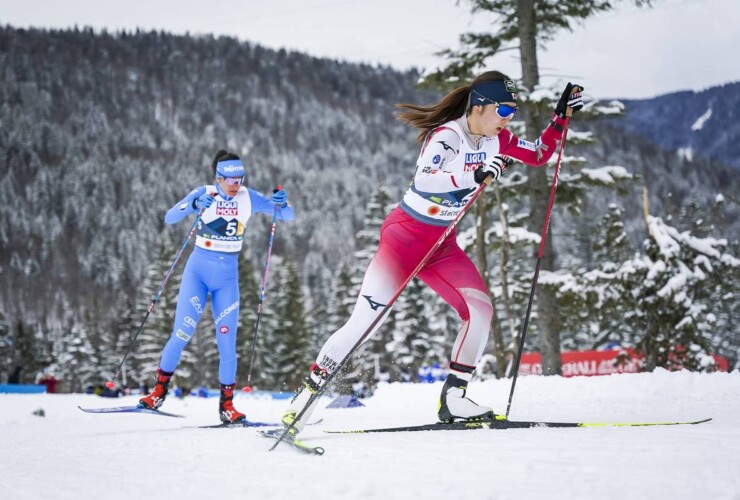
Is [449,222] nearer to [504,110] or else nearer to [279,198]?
[504,110]

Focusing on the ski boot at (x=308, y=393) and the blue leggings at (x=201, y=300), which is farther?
the blue leggings at (x=201, y=300)

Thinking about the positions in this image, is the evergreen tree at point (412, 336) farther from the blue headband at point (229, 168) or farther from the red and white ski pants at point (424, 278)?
the red and white ski pants at point (424, 278)

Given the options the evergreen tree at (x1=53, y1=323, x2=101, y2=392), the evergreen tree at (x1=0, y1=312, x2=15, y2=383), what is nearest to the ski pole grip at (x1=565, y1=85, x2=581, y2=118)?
the evergreen tree at (x1=53, y1=323, x2=101, y2=392)

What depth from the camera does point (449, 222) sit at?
407 cm

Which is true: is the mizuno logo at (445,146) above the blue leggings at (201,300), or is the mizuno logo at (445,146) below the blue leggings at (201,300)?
above

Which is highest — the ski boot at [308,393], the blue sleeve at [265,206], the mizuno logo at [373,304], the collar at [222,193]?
the collar at [222,193]

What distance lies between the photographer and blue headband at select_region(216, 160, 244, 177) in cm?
629

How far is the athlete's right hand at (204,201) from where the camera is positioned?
616 cm

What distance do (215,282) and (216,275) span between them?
6 centimetres

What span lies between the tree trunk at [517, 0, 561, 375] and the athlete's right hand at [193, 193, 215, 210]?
8.34 meters

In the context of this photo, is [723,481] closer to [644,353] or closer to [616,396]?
[616,396]

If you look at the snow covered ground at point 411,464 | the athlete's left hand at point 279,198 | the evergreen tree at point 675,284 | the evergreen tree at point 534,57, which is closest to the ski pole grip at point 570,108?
the snow covered ground at point 411,464

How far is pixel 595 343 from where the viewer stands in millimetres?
43469

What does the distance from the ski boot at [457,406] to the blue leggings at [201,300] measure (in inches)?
101
